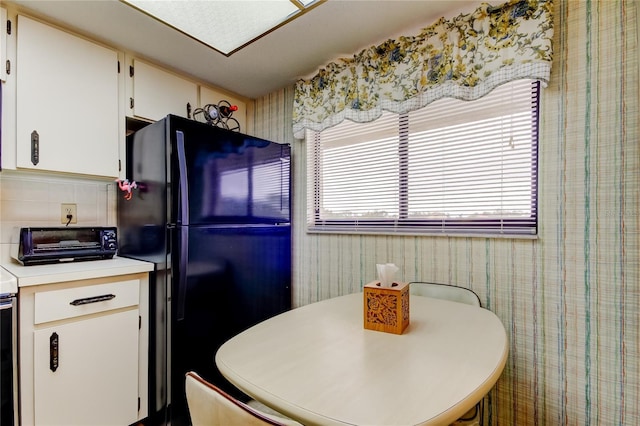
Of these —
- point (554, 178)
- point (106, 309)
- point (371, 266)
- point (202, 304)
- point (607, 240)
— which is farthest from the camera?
point (371, 266)

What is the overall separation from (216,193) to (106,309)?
83 centimetres

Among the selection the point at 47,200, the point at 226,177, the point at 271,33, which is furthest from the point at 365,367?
the point at 47,200

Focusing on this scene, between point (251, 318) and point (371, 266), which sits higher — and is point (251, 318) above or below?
below

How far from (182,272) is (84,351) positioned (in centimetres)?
58

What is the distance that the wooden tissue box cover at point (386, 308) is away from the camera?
1048 mm

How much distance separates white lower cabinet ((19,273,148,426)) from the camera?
1.33 meters

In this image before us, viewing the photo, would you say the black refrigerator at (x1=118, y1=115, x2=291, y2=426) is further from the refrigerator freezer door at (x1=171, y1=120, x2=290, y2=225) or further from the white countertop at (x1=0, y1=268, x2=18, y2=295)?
the white countertop at (x1=0, y1=268, x2=18, y2=295)

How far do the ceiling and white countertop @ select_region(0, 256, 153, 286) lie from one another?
137 cm

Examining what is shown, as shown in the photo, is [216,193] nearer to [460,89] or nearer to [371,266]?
[371,266]

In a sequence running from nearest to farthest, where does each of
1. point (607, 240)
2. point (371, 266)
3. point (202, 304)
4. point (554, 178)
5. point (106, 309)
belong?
point (607, 240)
point (554, 178)
point (106, 309)
point (202, 304)
point (371, 266)

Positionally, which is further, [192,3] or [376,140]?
[376,140]

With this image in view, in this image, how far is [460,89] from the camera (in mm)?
1564

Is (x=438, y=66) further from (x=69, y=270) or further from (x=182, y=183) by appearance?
(x=69, y=270)

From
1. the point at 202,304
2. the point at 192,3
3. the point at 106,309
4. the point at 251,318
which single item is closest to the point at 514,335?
the point at 251,318
